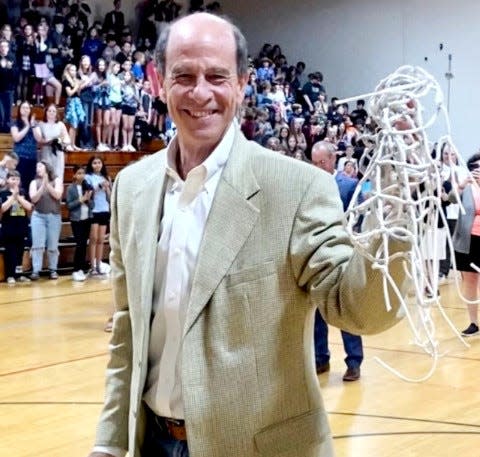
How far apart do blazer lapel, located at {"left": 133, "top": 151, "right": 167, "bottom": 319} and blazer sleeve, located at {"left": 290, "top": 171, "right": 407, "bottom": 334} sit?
1.08ft

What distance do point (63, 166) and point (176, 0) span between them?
8911 mm

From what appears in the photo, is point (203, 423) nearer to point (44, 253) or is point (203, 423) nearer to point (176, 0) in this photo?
point (44, 253)

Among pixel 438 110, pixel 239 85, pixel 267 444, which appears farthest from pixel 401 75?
pixel 267 444

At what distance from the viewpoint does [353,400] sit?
5.79 metres

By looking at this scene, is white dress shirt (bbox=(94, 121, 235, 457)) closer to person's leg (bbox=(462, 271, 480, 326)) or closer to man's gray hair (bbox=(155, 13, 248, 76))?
man's gray hair (bbox=(155, 13, 248, 76))

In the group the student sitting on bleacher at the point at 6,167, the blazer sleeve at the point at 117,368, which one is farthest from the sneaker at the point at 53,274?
the blazer sleeve at the point at 117,368

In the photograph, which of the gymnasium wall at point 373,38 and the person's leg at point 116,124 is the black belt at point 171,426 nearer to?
the person's leg at point 116,124

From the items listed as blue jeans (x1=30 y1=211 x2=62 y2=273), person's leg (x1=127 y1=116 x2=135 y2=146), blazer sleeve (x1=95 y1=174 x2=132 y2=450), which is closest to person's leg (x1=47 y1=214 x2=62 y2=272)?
blue jeans (x1=30 y1=211 x2=62 y2=273)

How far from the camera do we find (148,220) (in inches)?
79.2

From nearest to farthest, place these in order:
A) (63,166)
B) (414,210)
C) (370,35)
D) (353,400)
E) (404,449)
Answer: (414,210)
(404,449)
(353,400)
(63,166)
(370,35)

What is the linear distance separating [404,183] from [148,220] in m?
0.66

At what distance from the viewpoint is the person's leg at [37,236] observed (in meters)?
11.5

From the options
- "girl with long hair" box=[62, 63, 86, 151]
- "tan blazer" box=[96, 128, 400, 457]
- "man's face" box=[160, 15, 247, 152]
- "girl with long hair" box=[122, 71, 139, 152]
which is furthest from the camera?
"girl with long hair" box=[122, 71, 139, 152]

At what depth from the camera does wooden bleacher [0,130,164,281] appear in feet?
41.4
